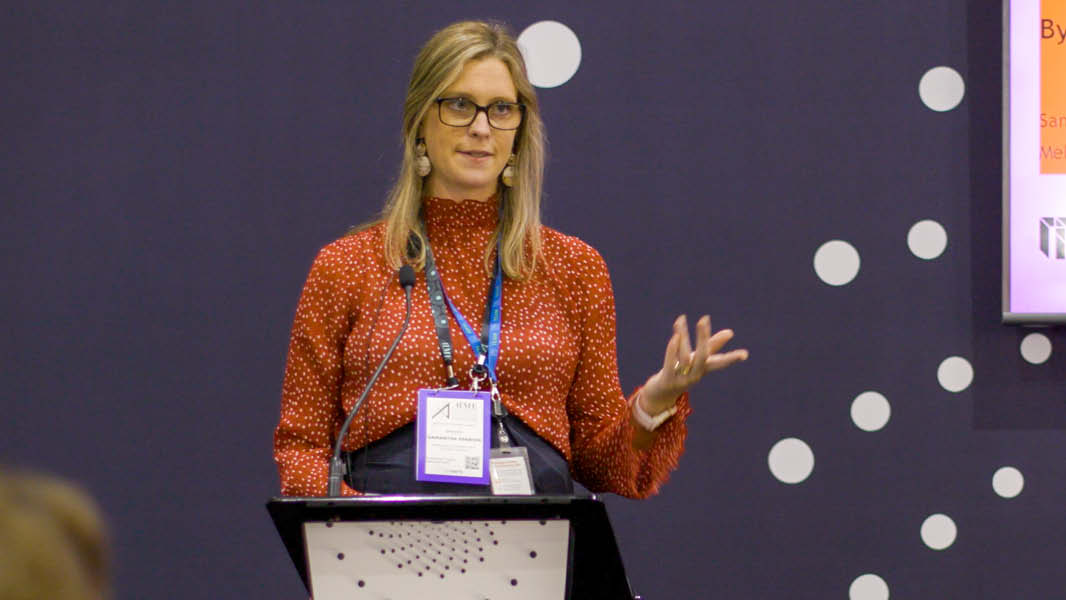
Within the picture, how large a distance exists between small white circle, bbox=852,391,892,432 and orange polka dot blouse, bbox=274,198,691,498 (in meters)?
1.17

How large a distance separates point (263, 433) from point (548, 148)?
105 cm

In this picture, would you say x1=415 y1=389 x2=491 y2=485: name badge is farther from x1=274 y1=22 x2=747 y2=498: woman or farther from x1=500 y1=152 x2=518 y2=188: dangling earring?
x1=500 y1=152 x2=518 y2=188: dangling earring

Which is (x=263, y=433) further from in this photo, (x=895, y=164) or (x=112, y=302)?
(x=895, y=164)

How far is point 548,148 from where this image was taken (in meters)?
3.11

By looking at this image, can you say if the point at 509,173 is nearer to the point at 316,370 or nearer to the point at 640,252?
the point at 316,370

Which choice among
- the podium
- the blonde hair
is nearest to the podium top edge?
the podium

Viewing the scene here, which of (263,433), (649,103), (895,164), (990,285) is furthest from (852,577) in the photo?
(263,433)

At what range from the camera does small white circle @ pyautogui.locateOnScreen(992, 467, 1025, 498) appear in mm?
3143

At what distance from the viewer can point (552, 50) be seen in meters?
3.13

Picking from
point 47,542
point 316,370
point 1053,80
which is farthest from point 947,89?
point 47,542

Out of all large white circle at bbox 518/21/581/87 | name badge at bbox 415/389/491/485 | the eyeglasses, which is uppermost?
large white circle at bbox 518/21/581/87

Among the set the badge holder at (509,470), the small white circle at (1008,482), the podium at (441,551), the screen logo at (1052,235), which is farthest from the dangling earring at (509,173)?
the small white circle at (1008,482)

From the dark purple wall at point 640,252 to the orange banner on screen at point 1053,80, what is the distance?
12 cm

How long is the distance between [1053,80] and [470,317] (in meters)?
1.84
